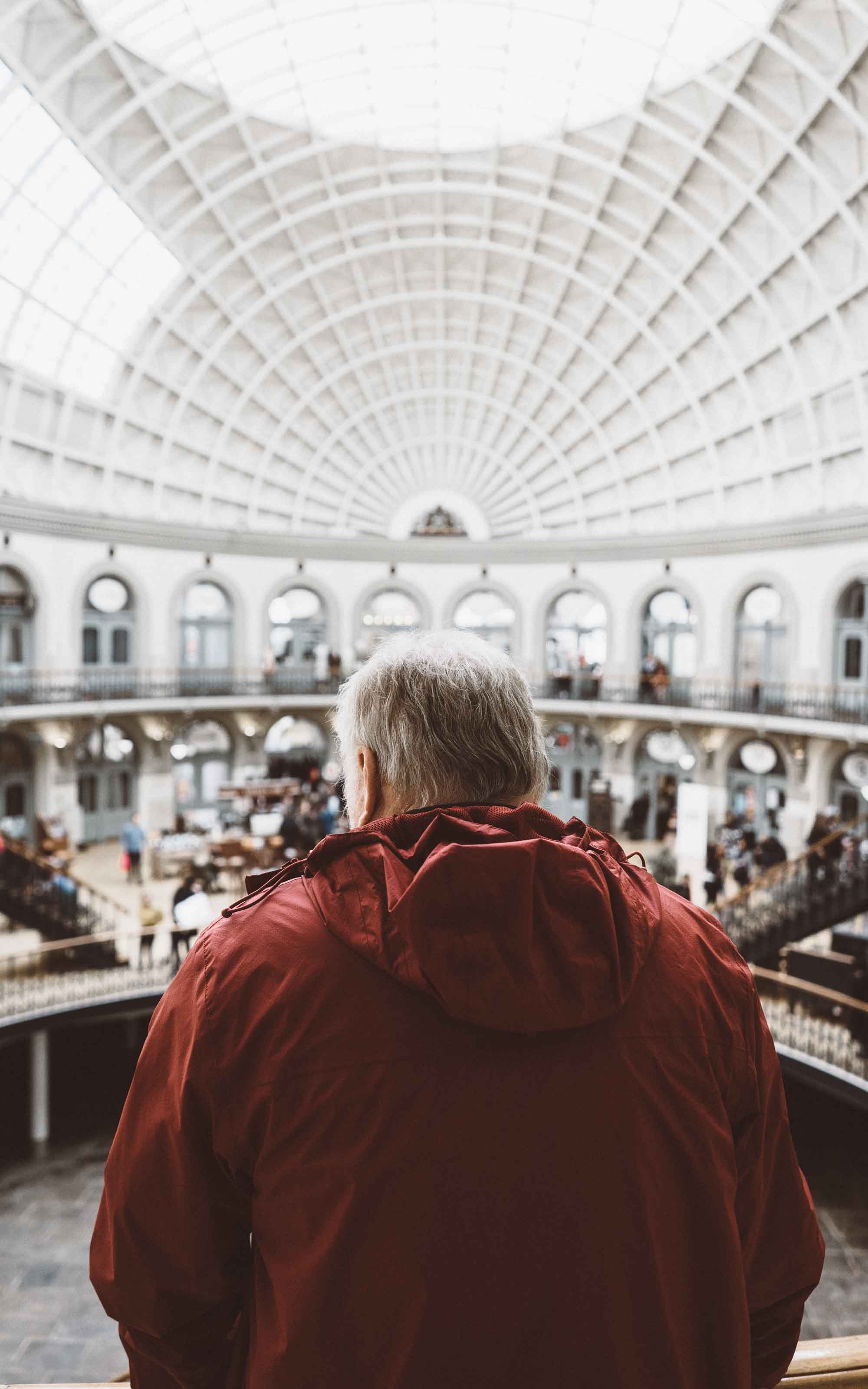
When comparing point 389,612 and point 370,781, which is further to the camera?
point 389,612

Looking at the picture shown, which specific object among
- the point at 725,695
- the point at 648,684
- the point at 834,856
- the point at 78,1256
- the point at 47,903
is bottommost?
the point at 78,1256

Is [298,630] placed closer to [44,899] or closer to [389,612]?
[389,612]

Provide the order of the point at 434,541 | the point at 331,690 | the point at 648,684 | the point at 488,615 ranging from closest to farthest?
1. the point at 648,684
2. the point at 331,690
3. the point at 434,541
4. the point at 488,615

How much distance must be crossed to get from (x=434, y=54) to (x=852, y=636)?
17.6 m

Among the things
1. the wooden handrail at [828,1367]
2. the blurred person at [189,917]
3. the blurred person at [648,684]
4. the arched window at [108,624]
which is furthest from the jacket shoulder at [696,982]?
the arched window at [108,624]

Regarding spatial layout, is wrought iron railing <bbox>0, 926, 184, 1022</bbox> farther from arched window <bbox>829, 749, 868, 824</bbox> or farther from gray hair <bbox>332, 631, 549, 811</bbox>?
arched window <bbox>829, 749, 868, 824</bbox>

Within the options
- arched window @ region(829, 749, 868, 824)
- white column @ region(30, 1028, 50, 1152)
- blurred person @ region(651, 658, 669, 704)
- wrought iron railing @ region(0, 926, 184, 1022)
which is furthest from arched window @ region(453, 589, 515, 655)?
white column @ region(30, 1028, 50, 1152)

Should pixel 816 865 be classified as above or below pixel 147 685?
below

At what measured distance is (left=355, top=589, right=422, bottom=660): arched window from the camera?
30516 mm

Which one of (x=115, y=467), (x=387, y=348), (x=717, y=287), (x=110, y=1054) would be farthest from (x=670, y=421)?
(x=110, y=1054)

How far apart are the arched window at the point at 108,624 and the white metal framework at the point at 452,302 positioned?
2.59 m

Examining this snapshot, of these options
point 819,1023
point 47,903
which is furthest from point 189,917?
point 819,1023

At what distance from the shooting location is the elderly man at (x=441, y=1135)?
127cm

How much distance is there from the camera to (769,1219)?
5.43 feet
